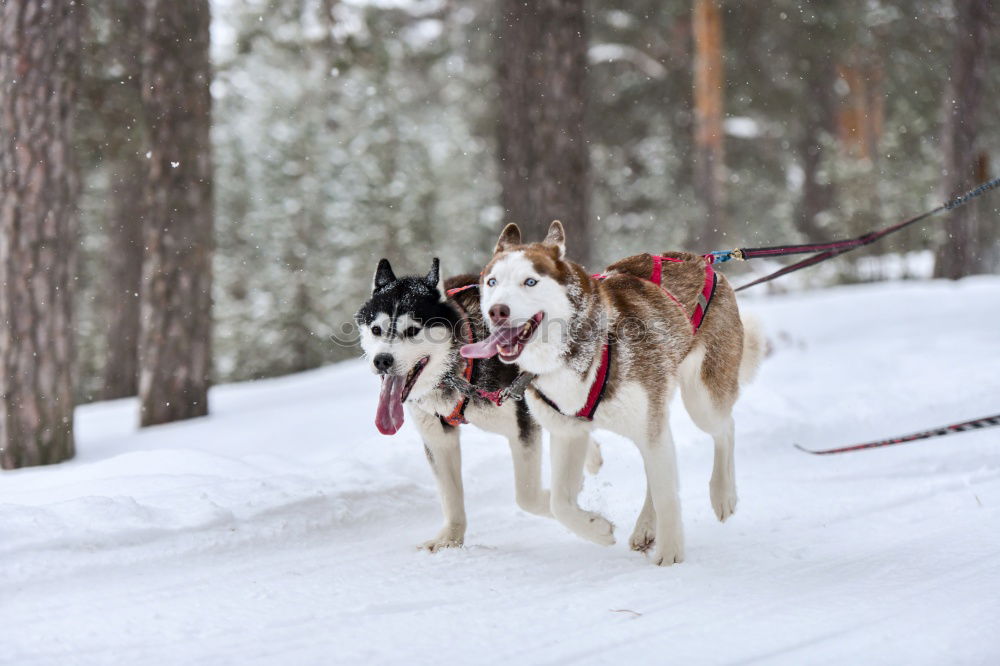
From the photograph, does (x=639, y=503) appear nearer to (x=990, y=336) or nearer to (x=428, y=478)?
(x=428, y=478)

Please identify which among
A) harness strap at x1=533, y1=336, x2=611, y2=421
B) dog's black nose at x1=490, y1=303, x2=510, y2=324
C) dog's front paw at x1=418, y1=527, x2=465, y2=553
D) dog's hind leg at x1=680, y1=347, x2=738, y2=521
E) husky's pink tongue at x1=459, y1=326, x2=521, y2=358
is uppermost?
dog's black nose at x1=490, y1=303, x2=510, y2=324

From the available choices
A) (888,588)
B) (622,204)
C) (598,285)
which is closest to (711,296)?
(598,285)

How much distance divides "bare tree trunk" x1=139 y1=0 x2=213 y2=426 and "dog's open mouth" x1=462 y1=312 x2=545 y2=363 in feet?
19.3

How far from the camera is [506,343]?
3.43 m

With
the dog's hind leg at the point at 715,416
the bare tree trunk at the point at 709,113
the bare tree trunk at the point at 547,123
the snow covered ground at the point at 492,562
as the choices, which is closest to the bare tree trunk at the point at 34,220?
the snow covered ground at the point at 492,562

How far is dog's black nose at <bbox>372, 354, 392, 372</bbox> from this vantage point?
3.83 metres

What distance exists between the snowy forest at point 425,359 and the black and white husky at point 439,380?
6cm

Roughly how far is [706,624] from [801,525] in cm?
153

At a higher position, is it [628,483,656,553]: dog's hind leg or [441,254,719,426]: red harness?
[441,254,719,426]: red harness

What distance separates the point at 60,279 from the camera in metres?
6.71

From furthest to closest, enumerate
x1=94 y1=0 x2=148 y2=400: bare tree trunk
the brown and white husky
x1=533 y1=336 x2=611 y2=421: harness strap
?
x1=94 y1=0 x2=148 y2=400: bare tree trunk → x1=533 y1=336 x2=611 y2=421: harness strap → the brown and white husky

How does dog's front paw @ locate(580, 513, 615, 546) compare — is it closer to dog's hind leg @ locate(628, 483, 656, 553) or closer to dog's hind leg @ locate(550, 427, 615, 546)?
dog's hind leg @ locate(550, 427, 615, 546)

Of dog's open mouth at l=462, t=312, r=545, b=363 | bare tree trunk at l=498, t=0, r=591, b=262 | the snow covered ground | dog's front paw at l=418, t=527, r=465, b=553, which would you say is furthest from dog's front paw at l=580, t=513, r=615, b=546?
bare tree trunk at l=498, t=0, r=591, b=262

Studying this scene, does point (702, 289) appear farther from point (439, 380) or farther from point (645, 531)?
point (439, 380)
